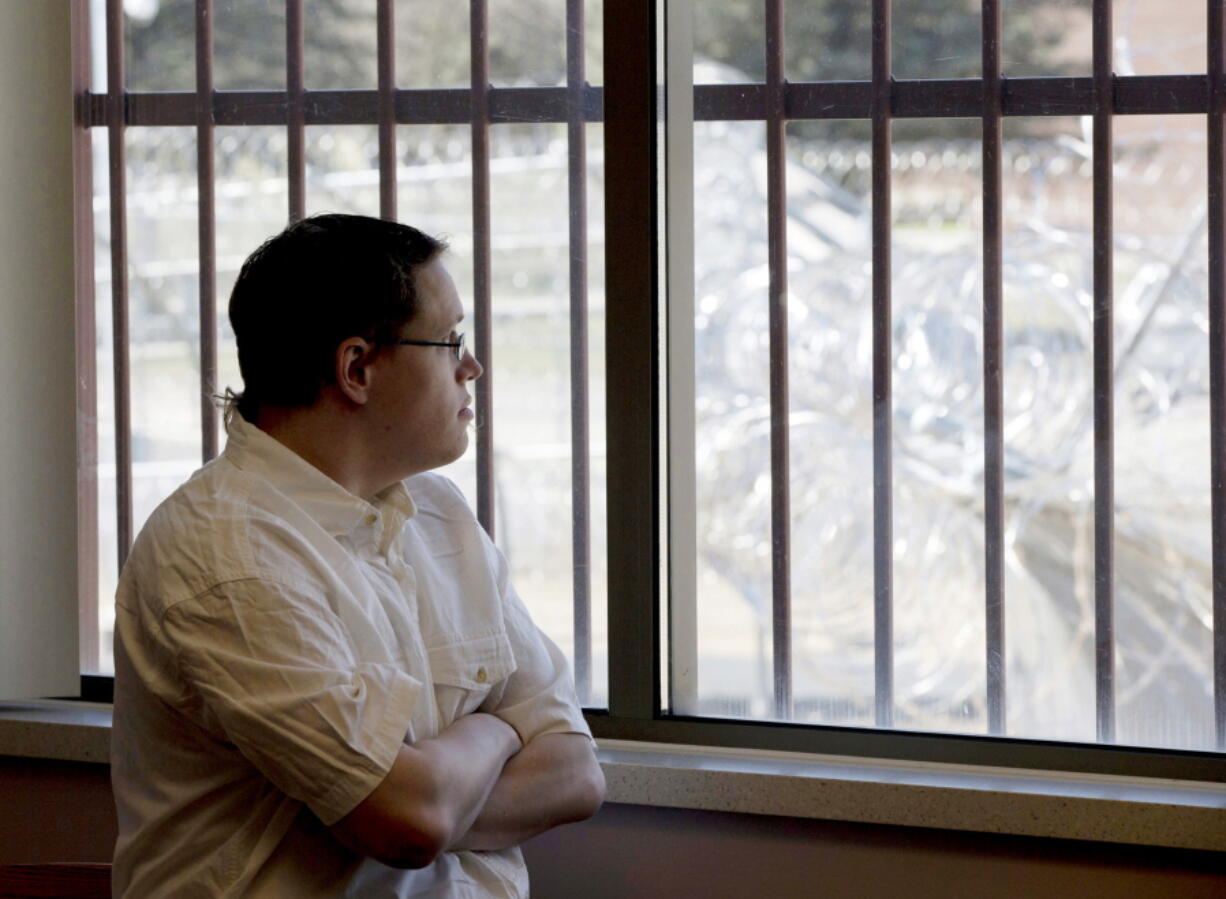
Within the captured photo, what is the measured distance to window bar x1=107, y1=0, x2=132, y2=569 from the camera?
7.30 feet

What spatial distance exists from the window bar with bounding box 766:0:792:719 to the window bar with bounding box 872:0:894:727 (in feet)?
0.46

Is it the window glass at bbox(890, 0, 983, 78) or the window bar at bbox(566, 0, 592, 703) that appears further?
the window bar at bbox(566, 0, 592, 703)

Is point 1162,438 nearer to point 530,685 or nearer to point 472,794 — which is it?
point 530,685

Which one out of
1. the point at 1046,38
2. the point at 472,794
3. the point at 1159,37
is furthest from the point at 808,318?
the point at 472,794

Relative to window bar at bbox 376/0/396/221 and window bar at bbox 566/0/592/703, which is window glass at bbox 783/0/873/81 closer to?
window bar at bbox 566/0/592/703

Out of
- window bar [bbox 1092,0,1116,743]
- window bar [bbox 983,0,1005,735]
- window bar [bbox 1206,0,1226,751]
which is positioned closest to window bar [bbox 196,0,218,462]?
window bar [bbox 983,0,1005,735]

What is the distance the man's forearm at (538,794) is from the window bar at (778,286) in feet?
1.99

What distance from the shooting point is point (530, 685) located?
152 centimetres

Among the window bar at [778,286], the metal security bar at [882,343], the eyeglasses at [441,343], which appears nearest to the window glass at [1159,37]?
the metal security bar at [882,343]

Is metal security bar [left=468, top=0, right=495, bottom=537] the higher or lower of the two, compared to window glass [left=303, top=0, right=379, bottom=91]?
lower

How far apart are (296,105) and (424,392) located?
3.20 ft

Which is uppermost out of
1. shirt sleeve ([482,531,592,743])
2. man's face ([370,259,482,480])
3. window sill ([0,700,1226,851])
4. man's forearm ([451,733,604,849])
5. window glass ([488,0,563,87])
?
window glass ([488,0,563,87])

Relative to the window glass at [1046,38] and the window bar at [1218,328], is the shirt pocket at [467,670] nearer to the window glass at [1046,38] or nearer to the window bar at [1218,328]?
the window bar at [1218,328]

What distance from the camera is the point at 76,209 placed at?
2232 mm
